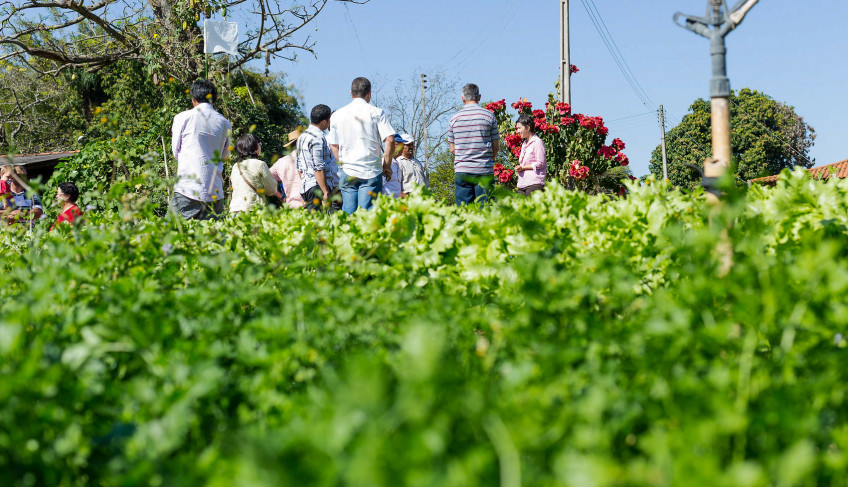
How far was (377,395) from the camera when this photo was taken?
1017mm

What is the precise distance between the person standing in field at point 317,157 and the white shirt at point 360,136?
16cm

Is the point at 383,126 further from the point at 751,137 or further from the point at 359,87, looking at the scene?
the point at 751,137

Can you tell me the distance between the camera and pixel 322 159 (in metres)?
6.51

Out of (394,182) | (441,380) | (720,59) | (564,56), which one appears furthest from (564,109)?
(441,380)

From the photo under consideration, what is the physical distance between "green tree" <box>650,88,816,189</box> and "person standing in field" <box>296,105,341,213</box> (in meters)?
46.0

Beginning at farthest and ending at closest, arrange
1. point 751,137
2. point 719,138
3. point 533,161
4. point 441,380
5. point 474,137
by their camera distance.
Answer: point 751,137 → point 533,161 → point 474,137 → point 719,138 → point 441,380

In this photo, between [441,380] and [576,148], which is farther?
[576,148]

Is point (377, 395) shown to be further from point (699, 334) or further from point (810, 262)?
point (810, 262)

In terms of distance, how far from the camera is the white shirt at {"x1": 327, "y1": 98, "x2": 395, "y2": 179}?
→ 6.21m

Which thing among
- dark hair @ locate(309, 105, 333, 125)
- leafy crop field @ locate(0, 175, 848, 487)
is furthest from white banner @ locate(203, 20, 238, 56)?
leafy crop field @ locate(0, 175, 848, 487)

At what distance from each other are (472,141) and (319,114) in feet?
4.97

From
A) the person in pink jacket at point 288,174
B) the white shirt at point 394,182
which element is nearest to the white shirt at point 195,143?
the person in pink jacket at point 288,174

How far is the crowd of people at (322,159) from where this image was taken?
5875 millimetres

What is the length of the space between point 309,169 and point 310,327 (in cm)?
482
